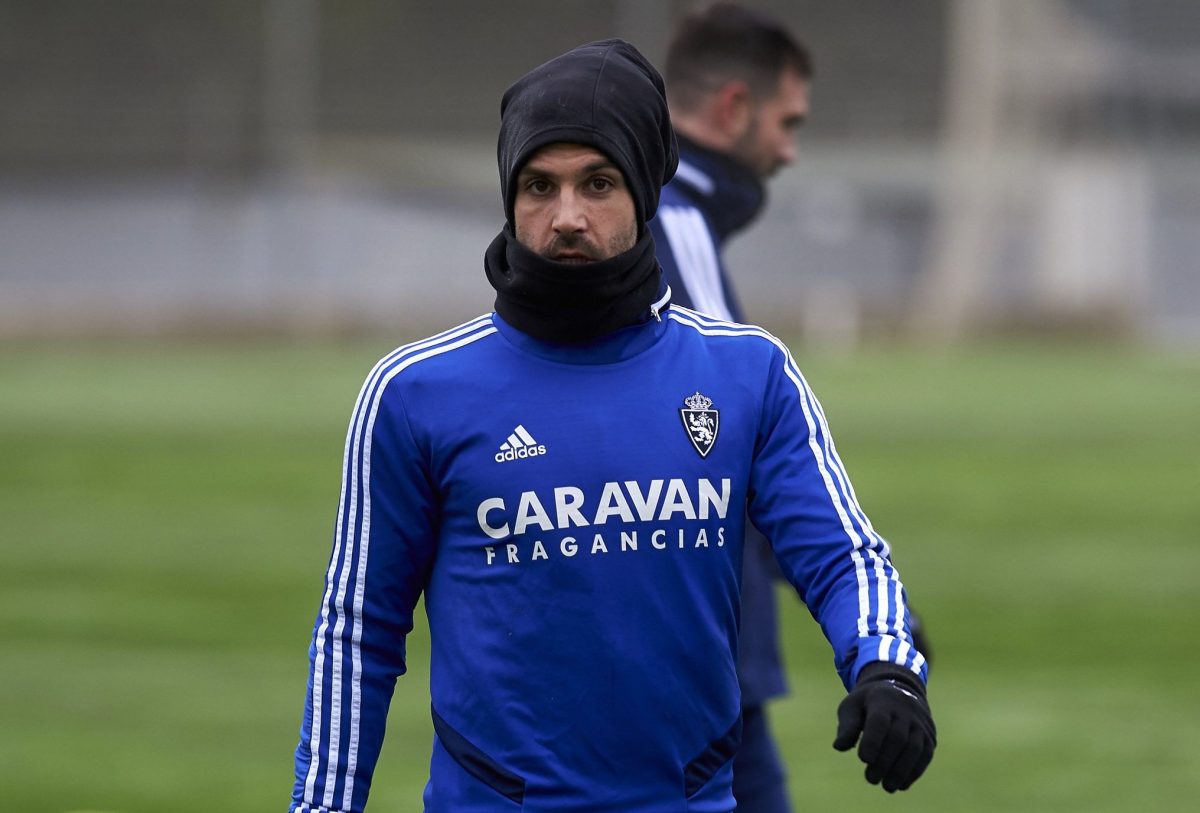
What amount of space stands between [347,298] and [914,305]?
10.8 metres

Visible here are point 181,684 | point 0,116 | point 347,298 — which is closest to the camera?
point 181,684

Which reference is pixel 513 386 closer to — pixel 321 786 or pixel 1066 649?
pixel 321 786

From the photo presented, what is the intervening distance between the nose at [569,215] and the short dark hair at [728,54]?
2075 millimetres

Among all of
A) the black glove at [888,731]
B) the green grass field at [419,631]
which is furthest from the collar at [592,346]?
the green grass field at [419,631]

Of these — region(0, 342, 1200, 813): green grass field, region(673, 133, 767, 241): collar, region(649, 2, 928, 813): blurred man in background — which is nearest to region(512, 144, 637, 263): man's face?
region(649, 2, 928, 813): blurred man in background

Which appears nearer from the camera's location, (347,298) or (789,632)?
(789,632)

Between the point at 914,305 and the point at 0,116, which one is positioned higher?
the point at 0,116

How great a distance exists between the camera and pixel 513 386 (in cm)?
295

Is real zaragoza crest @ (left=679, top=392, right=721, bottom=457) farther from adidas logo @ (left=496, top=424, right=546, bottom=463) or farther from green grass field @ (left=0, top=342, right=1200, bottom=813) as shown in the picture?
green grass field @ (left=0, top=342, right=1200, bottom=813)

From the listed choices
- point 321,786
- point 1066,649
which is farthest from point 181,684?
point 321,786

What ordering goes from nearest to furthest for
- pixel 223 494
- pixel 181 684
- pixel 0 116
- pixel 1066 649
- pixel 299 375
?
pixel 181 684 < pixel 1066 649 < pixel 223 494 < pixel 299 375 < pixel 0 116

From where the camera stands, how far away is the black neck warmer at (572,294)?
2.92 meters

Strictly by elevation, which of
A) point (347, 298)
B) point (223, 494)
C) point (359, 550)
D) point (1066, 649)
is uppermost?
point (347, 298)

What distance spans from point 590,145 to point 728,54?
221 cm
